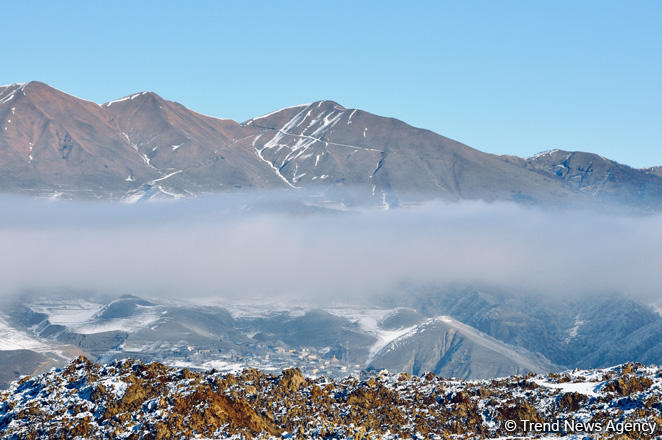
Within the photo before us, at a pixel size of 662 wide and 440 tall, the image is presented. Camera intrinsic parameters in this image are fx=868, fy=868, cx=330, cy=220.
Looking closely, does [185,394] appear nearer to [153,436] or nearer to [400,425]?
[153,436]

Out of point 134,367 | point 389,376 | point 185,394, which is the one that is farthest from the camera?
point 389,376

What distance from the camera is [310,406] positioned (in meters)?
58.6

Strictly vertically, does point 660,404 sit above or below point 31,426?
above

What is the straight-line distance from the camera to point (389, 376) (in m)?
68.8

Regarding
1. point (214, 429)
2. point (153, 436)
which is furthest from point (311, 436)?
point (153, 436)

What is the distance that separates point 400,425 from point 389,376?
12.7 meters

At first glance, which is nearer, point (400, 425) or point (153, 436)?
point (153, 436)

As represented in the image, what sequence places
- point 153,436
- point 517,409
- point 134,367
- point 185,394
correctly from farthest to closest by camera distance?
point 134,367
point 517,409
point 185,394
point 153,436

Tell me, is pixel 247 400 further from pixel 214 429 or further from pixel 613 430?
pixel 613 430

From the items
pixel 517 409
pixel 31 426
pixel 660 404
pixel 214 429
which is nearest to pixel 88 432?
pixel 31 426

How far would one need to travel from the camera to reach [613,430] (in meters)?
50.8

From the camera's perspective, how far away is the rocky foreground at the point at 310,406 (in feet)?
169

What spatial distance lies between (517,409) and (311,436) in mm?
14694

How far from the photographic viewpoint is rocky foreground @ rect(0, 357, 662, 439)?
51500 mm
